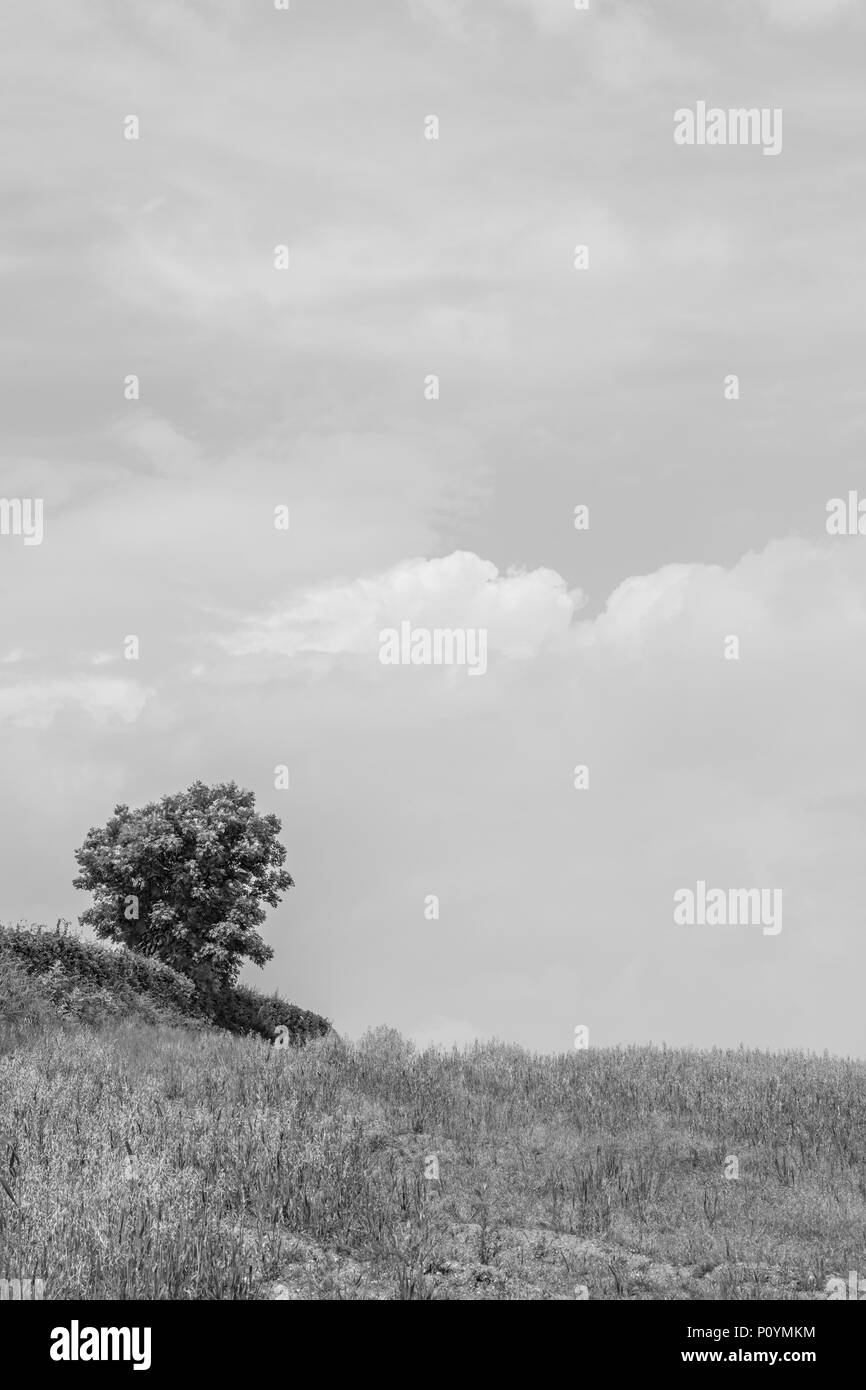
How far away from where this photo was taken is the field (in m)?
11.8

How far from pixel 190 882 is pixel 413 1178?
92.4 feet

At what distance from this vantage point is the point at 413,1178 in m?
15.5

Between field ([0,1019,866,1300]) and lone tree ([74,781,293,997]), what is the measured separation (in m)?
18.9

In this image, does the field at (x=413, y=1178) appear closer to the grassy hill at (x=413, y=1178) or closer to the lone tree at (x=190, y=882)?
the grassy hill at (x=413, y=1178)

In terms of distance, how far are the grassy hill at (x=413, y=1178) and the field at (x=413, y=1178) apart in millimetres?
39

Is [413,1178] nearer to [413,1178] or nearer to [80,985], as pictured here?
[413,1178]

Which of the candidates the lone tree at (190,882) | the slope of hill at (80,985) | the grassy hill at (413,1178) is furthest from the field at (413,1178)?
the lone tree at (190,882)

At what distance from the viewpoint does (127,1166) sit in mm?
13719

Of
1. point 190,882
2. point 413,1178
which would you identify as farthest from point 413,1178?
point 190,882

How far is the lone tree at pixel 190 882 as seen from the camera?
4219cm

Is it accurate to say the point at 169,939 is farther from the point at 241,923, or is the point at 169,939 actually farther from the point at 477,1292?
the point at 477,1292

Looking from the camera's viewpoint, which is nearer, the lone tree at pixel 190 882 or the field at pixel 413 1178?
the field at pixel 413 1178

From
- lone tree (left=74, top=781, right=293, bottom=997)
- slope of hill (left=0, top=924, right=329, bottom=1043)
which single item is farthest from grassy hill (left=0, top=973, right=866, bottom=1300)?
lone tree (left=74, top=781, right=293, bottom=997)
